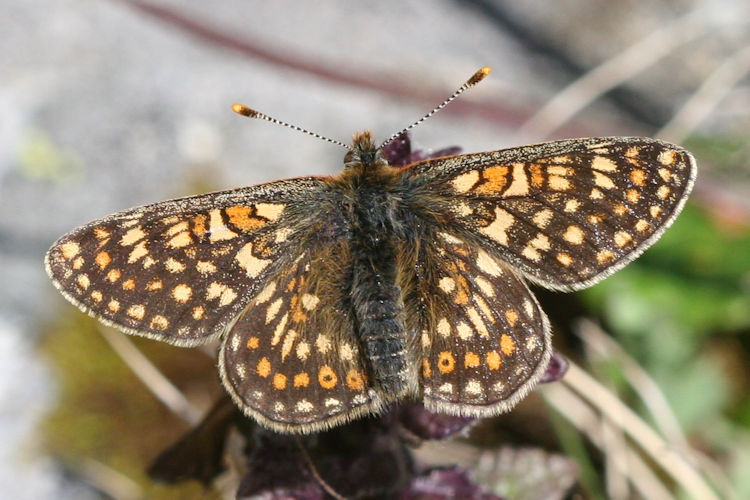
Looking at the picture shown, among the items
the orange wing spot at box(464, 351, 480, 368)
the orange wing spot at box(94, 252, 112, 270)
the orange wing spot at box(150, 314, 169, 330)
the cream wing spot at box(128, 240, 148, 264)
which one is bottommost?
the orange wing spot at box(150, 314, 169, 330)

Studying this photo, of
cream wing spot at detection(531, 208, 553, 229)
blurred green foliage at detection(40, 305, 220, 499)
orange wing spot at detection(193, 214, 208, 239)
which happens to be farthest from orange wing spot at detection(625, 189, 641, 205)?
blurred green foliage at detection(40, 305, 220, 499)

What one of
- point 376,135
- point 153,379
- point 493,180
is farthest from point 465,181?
point 376,135

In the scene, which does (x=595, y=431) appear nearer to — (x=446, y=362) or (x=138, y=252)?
(x=446, y=362)

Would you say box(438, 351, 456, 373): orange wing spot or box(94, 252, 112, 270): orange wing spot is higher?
box(438, 351, 456, 373): orange wing spot

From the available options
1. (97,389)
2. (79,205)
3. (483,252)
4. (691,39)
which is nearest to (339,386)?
(483,252)

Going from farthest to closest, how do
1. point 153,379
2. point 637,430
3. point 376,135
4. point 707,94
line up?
point 376,135 → point 707,94 → point 153,379 → point 637,430

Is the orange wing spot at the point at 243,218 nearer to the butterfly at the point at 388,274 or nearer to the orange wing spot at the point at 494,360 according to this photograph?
the butterfly at the point at 388,274

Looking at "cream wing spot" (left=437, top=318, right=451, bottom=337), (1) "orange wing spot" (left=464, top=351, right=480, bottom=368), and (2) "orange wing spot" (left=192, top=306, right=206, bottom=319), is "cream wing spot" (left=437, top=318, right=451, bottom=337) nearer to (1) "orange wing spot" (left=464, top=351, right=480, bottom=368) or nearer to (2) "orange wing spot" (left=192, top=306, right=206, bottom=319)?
(1) "orange wing spot" (left=464, top=351, right=480, bottom=368)
